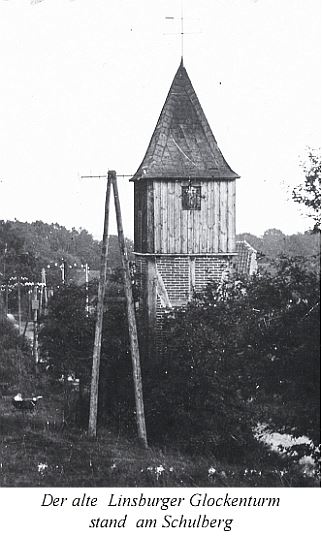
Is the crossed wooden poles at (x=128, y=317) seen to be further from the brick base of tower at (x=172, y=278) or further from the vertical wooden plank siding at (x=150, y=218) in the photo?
the vertical wooden plank siding at (x=150, y=218)

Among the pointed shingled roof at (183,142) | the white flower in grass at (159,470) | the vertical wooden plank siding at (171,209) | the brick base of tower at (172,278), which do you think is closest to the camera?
the white flower in grass at (159,470)

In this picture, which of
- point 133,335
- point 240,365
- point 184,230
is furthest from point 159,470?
point 184,230

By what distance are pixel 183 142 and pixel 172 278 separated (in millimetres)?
3891

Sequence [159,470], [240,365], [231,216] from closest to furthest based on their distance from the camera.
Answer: [159,470] → [240,365] → [231,216]

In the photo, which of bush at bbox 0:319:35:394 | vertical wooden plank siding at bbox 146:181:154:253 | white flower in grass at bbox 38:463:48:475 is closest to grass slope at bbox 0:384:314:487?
white flower in grass at bbox 38:463:48:475

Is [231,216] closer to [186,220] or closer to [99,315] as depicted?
[186,220]

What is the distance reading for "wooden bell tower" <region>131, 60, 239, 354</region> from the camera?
17.6m

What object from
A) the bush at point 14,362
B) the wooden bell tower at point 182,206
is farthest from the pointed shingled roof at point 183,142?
the bush at point 14,362

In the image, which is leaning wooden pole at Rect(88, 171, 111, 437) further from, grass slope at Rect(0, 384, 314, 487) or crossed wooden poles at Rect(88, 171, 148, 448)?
grass slope at Rect(0, 384, 314, 487)

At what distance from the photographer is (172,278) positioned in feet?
57.7

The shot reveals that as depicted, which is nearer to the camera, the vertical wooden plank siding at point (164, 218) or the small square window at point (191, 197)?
the vertical wooden plank siding at point (164, 218)

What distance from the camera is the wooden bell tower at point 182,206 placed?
1759 cm
